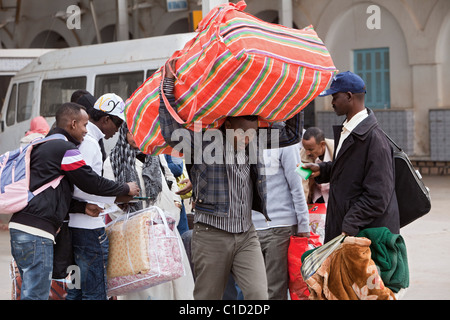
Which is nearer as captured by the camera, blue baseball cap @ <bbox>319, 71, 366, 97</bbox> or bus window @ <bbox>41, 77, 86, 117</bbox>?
blue baseball cap @ <bbox>319, 71, 366, 97</bbox>

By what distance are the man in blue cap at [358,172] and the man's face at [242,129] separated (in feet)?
2.05

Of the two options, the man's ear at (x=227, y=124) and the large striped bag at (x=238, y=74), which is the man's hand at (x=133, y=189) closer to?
the large striped bag at (x=238, y=74)

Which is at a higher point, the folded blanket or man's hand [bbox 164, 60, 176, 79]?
man's hand [bbox 164, 60, 176, 79]

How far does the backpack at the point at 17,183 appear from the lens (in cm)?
473

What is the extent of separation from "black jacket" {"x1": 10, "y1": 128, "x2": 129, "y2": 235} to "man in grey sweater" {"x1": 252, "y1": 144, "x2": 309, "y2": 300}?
1409 millimetres

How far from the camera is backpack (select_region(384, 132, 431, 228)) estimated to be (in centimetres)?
489

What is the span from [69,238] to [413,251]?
5.15 metres

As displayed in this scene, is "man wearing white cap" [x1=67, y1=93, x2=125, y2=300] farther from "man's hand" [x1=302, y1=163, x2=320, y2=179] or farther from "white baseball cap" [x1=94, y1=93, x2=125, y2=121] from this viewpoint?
"man's hand" [x1=302, y1=163, x2=320, y2=179]

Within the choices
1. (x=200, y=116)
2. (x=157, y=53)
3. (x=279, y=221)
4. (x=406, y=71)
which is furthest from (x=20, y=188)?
(x=406, y=71)

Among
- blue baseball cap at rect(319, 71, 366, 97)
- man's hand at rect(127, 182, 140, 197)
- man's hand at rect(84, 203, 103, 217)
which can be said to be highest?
blue baseball cap at rect(319, 71, 366, 97)

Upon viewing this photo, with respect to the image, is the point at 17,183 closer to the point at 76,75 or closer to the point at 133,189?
the point at 133,189

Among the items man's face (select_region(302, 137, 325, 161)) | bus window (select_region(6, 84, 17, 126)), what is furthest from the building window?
man's face (select_region(302, 137, 325, 161))

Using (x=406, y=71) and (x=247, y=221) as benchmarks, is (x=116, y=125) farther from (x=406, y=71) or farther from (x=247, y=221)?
(x=406, y=71)

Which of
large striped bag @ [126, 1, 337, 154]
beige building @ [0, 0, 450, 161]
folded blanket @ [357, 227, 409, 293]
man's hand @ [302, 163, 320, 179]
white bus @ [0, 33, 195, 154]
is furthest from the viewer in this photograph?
beige building @ [0, 0, 450, 161]
